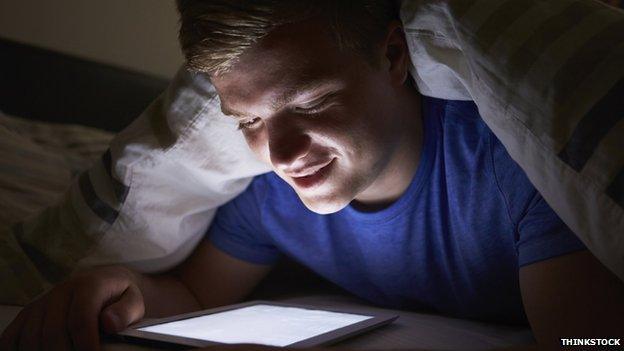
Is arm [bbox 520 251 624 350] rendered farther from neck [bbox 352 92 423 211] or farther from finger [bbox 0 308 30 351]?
finger [bbox 0 308 30 351]

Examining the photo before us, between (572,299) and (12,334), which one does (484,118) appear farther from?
(12,334)

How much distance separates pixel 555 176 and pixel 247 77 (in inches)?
13.7

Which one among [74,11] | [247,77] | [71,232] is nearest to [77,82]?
[74,11]

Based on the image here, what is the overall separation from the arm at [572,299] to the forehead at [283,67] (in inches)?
12.2

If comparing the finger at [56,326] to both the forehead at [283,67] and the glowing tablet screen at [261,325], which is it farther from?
the forehead at [283,67]

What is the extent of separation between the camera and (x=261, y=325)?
25.9 inches

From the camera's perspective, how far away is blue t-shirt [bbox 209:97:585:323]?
0.70m

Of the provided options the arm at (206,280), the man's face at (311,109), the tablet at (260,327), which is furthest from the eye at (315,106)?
the arm at (206,280)

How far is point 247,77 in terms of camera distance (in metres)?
0.71

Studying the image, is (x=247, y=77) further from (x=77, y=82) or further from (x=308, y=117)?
(x=77, y=82)

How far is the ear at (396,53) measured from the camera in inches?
31.0

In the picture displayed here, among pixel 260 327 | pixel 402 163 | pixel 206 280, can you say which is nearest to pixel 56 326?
pixel 260 327

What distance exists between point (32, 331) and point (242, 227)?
0.38 m

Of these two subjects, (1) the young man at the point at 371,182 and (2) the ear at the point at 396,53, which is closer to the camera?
(1) the young man at the point at 371,182
